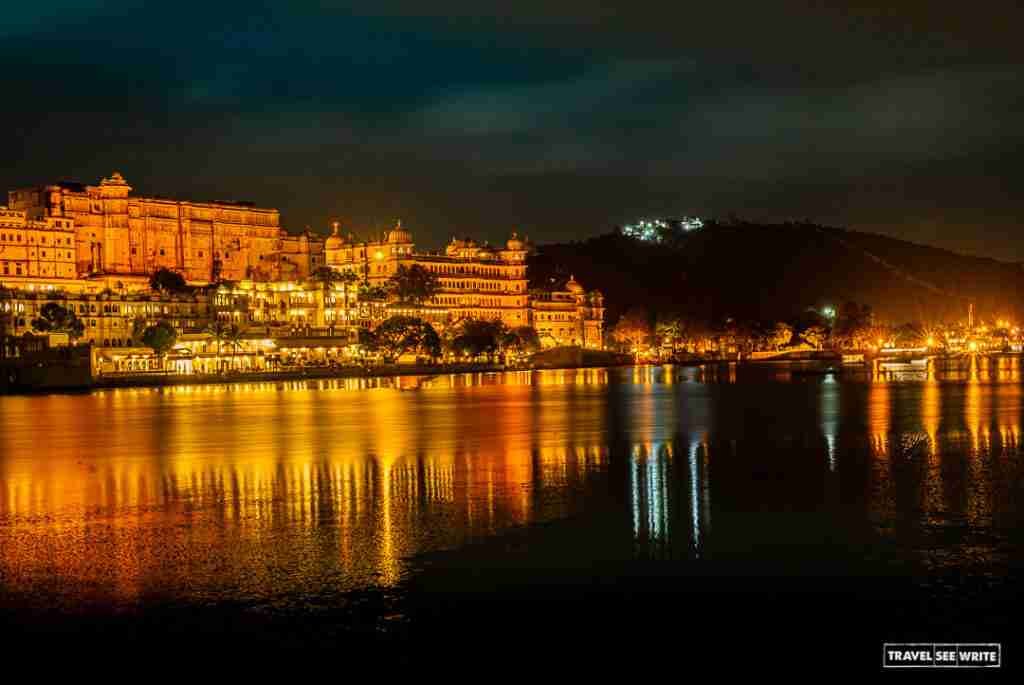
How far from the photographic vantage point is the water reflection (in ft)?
55.7

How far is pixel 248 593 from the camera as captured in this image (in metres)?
14.9

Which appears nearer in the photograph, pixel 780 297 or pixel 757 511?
pixel 757 511

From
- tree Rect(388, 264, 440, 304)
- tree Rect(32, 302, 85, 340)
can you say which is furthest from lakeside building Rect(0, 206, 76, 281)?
tree Rect(388, 264, 440, 304)

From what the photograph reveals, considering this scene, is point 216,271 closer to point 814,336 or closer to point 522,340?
point 522,340

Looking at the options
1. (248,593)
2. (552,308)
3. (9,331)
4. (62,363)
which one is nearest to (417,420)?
(248,593)

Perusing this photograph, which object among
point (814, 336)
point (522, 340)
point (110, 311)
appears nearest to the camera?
point (110, 311)

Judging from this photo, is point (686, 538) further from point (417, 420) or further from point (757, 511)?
point (417, 420)

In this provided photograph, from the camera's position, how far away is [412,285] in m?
125

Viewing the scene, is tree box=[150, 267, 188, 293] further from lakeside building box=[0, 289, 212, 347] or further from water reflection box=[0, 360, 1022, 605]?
water reflection box=[0, 360, 1022, 605]

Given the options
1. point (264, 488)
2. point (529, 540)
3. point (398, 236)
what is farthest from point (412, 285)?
point (529, 540)

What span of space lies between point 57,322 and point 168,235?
24.1 m

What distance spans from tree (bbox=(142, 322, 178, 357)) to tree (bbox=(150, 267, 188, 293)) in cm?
1033

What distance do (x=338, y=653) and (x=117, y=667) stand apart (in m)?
2.24

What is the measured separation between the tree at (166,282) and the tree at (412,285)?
23236 millimetres
